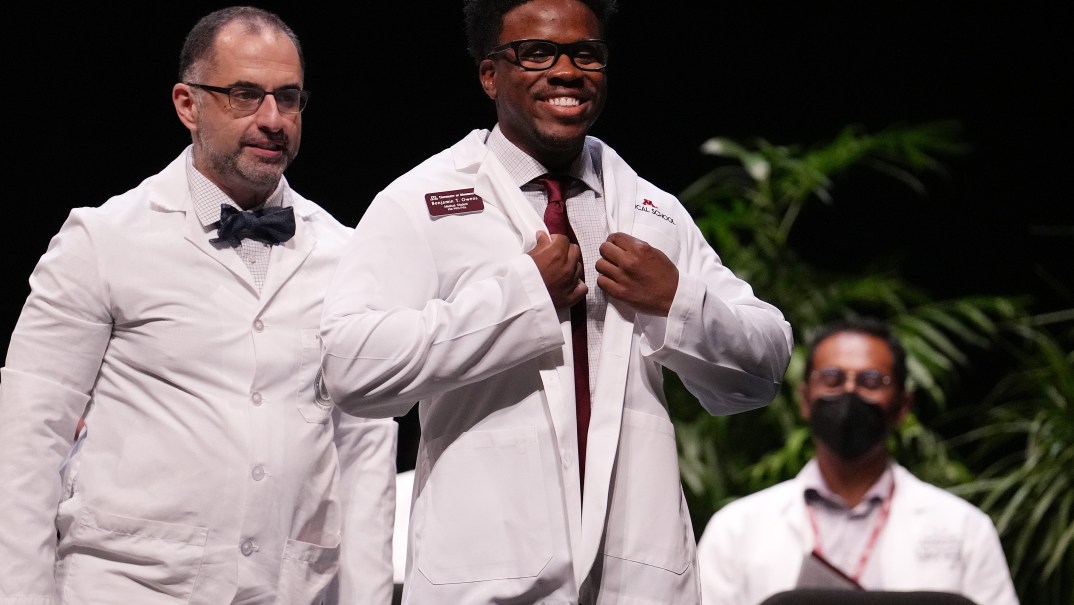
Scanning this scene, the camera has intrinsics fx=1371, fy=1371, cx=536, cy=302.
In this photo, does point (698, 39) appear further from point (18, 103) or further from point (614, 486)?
point (614, 486)

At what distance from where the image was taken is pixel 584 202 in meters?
2.22

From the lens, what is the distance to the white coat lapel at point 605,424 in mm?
1954

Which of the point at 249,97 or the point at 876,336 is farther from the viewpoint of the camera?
the point at 876,336

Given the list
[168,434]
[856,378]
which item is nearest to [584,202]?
[168,434]

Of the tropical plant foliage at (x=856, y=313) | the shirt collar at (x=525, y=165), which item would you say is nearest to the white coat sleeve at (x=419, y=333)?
the shirt collar at (x=525, y=165)

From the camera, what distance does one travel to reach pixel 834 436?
3.63m

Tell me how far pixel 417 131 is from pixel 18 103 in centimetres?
129

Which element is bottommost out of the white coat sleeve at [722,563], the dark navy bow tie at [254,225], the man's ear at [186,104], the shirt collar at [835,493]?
the white coat sleeve at [722,563]

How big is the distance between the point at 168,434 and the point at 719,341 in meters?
0.95

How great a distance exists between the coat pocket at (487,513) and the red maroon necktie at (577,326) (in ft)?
0.32

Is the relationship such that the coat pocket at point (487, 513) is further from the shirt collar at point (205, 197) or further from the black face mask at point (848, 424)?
the black face mask at point (848, 424)

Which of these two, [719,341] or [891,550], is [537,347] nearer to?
[719,341]

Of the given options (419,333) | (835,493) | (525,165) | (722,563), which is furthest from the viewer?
(835,493)

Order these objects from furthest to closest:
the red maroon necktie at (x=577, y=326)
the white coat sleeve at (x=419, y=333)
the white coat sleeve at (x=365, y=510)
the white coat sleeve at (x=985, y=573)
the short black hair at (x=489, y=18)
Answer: the white coat sleeve at (x=985, y=573)
the white coat sleeve at (x=365, y=510)
the short black hair at (x=489, y=18)
the red maroon necktie at (x=577, y=326)
the white coat sleeve at (x=419, y=333)
